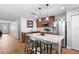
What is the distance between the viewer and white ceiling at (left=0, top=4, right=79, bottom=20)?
125 centimetres

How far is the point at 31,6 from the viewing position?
4.11 feet

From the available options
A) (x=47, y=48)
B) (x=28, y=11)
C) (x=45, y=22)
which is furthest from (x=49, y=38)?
(x=28, y=11)

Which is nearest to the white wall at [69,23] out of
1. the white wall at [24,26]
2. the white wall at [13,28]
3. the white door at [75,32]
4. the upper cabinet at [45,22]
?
the white door at [75,32]

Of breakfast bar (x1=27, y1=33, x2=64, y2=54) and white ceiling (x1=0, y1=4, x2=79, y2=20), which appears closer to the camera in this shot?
white ceiling (x1=0, y1=4, x2=79, y2=20)

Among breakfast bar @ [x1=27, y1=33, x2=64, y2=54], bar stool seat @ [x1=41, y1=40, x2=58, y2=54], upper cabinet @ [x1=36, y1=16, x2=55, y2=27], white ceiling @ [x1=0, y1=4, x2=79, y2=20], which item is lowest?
bar stool seat @ [x1=41, y1=40, x2=58, y2=54]

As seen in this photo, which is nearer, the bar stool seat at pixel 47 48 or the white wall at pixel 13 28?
the bar stool seat at pixel 47 48

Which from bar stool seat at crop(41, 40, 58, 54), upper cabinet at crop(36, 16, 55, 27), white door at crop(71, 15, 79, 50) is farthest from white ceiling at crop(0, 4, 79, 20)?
bar stool seat at crop(41, 40, 58, 54)

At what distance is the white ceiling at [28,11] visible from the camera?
1.25 m

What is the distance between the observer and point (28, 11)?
4.33ft

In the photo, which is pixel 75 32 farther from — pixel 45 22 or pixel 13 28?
pixel 13 28

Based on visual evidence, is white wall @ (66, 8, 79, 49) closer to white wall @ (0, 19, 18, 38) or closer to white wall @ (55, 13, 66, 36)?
white wall @ (55, 13, 66, 36)

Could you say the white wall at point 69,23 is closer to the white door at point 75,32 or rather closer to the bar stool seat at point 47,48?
the white door at point 75,32

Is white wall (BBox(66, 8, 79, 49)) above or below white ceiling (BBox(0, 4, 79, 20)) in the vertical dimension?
below

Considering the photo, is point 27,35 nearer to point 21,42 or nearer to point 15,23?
point 21,42
